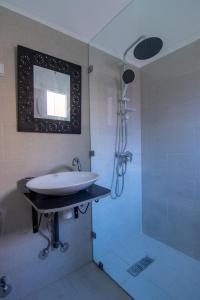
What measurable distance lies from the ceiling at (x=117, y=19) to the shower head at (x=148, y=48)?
51 mm

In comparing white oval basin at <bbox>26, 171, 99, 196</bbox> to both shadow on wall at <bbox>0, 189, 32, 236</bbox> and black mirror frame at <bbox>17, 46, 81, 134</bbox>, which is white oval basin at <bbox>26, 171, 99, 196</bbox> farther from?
black mirror frame at <bbox>17, 46, 81, 134</bbox>

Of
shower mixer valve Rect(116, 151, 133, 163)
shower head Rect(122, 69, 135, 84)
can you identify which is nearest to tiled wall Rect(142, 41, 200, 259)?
shower mixer valve Rect(116, 151, 133, 163)

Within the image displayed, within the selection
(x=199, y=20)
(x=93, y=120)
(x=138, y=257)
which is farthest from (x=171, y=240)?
(x=199, y=20)

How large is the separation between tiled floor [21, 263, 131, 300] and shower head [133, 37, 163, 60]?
7.62 ft

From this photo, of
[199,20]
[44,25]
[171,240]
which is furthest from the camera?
[171,240]

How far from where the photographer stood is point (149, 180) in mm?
2215

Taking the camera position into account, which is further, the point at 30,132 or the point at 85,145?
the point at 85,145

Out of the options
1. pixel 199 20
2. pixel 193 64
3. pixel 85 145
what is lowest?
pixel 85 145

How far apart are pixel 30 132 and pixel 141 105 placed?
1.44 m

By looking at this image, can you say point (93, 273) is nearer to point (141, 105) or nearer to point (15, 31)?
point (141, 105)

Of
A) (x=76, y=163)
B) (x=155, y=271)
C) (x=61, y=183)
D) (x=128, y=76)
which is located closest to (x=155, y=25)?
(x=128, y=76)

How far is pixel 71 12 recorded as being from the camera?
57.1 inches

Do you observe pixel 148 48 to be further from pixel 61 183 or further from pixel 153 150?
pixel 61 183

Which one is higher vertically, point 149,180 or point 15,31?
point 15,31
